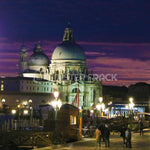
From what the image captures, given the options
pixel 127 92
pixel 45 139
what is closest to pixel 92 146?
pixel 45 139

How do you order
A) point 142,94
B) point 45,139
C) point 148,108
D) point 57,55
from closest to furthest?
point 45,139
point 148,108
point 57,55
point 142,94

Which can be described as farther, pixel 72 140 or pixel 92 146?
pixel 72 140

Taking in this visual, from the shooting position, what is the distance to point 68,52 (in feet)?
444

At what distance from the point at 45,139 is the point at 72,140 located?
11.3ft

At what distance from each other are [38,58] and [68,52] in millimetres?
11374

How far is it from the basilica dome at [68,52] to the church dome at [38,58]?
21.7 feet

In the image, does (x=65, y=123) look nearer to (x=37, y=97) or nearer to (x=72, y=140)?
(x=72, y=140)

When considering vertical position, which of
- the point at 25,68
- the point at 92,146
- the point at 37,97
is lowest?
the point at 92,146

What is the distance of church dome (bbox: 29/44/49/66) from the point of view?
465 ft

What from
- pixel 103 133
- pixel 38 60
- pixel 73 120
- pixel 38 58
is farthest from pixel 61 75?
pixel 103 133

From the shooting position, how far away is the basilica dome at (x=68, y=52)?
135250 millimetres

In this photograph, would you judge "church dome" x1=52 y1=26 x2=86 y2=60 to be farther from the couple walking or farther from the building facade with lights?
the couple walking

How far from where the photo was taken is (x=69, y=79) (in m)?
133

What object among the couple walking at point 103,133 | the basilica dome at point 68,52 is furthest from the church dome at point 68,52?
the couple walking at point 103,133
